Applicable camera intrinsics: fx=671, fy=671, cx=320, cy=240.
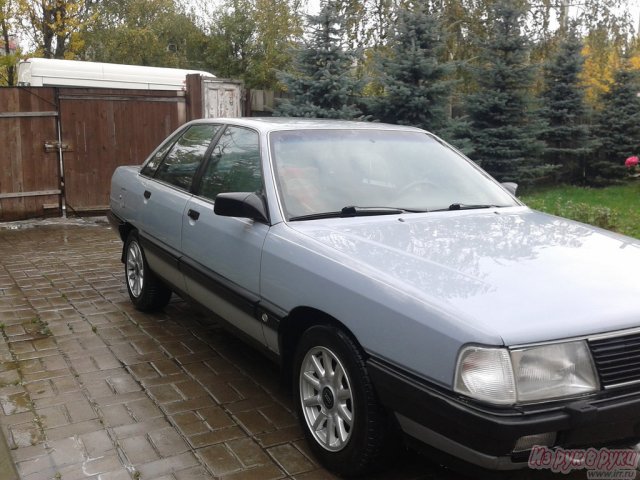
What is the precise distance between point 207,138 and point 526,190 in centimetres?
912

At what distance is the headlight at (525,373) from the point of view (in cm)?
240

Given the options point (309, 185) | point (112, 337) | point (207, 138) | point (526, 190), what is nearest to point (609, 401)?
point (309, 185)

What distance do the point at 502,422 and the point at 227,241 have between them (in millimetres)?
2109

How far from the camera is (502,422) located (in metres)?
2.36

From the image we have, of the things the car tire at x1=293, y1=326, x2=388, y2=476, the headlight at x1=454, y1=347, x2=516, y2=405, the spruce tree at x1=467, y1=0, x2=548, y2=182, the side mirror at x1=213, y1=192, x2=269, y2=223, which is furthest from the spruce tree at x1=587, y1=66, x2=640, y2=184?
the headlight at x1=454, y1=347, x2=516, y2=405

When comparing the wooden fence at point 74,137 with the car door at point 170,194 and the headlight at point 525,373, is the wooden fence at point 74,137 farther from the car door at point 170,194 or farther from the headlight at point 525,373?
the headlight at point 525,373

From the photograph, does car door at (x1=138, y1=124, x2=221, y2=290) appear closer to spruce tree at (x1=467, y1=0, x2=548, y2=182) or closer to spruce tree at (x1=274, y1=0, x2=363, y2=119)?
spruce tree at (x1=274, y1=0, x2=363, y2=119)

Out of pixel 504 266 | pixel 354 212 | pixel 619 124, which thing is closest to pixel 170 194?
pixel 354 212

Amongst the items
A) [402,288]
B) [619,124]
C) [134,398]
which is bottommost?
[134,398]

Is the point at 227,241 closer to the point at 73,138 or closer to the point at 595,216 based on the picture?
the point at 595,216

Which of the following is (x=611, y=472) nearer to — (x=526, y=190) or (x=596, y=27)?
(x=526, y=190)

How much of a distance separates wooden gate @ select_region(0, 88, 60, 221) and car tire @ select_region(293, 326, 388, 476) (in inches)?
323

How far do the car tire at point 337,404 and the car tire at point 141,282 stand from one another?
2.49 meters

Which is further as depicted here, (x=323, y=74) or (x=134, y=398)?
(x=323, y=74)
